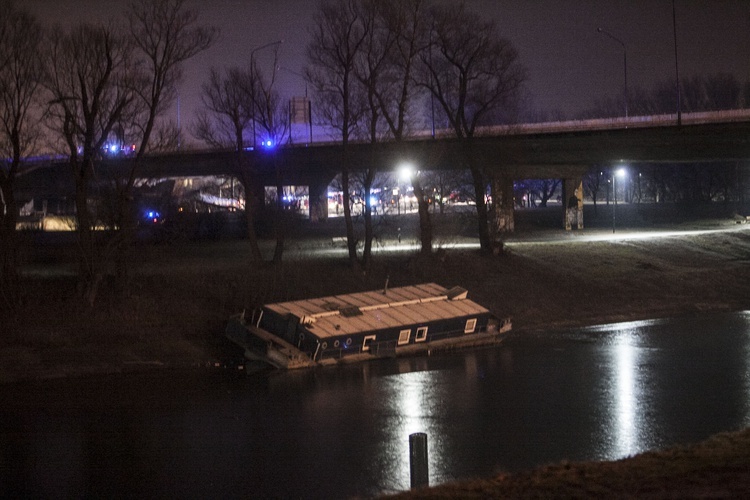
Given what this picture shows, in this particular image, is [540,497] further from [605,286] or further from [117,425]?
[605,286]

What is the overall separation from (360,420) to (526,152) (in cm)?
3555

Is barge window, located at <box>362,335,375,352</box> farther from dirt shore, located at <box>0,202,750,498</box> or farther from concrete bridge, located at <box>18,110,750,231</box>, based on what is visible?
concrete bridge, located at <box>18,110,750,231</box>

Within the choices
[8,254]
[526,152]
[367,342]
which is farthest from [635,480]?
[526,152]

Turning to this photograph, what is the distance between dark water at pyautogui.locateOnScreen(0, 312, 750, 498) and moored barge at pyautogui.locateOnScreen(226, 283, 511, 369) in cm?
63

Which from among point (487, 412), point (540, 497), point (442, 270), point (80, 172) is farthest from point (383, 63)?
point (540, 497)

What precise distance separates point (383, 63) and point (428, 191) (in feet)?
37.2

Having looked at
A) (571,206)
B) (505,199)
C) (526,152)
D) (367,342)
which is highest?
(526,152)

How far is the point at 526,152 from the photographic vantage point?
50.6 metres

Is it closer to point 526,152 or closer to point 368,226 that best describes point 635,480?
point 368,226

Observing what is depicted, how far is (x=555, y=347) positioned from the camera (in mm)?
26172

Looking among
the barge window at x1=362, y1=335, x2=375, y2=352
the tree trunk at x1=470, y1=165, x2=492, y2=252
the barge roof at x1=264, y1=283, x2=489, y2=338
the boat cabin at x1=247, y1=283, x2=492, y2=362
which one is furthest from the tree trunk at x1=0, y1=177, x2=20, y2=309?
the tree trunk at x1=470, y1=165, x2=492, y2=252

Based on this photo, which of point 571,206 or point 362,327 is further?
point 571,206

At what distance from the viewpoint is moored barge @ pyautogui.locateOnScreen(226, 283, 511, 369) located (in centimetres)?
2366

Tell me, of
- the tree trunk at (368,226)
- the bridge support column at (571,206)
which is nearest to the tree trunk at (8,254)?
the tree trunk at (368,226)
